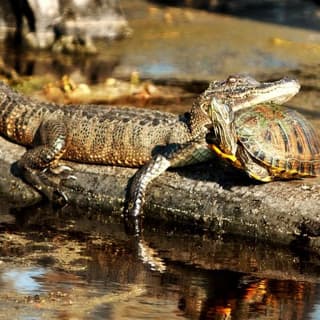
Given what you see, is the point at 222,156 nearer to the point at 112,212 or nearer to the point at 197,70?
the point at 112,212

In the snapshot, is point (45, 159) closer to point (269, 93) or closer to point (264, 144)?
point (269, 93)

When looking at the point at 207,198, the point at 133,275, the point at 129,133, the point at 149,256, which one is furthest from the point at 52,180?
the point at 133,275

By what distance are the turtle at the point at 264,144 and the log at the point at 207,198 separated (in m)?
0.15

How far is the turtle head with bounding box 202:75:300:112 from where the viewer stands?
9.23 metres

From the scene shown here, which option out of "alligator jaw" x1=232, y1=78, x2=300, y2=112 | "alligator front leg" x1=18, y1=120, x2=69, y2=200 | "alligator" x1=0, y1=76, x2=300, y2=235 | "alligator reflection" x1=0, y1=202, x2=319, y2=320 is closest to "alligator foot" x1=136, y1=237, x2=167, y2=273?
"alligator reflection" x1=0, y1=202, x2=319, y2=320

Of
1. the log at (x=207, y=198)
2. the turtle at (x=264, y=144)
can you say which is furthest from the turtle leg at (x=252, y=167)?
the log at (x=207, y=198)

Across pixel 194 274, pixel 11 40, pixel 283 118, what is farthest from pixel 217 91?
pixel 11 40

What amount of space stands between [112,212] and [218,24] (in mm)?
9438

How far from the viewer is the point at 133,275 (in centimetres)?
Result: 769

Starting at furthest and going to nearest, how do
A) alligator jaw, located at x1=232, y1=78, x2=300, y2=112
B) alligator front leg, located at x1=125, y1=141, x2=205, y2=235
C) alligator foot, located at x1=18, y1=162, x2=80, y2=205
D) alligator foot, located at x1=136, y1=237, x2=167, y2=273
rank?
alligator foot, located at x1=18, y1=162, x2=80, y2=205 → alligator jaw, located at x1=232, y1=78, x2=300, y2=112 → alligator front leg, located at x1=125, y1=141, x2=205, y2=235 → alligator foot, located at x1=136, y1=237, x2=167, y2=273

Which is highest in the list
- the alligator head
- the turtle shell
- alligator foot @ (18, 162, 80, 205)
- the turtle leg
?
the alligator head

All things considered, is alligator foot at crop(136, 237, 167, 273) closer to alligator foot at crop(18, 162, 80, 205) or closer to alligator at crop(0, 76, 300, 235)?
alligator at crop(0, 76, 300, 235)

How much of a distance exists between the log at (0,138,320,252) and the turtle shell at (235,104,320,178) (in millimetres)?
163

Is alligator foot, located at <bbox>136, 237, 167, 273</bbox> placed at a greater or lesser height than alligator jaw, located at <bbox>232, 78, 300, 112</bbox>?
lesser
